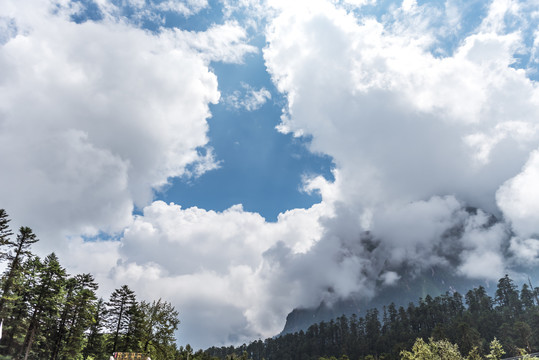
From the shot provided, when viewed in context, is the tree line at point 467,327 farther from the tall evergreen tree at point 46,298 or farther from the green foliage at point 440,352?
the green foliage at point 440,352

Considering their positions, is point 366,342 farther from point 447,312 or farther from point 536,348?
point 536,348

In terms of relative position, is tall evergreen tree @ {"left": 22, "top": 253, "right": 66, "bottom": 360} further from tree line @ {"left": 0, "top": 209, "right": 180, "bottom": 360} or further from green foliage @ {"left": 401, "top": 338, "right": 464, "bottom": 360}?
green foliage @ {"left": 401, "top": 338, "right": 464, "bottom": 360}

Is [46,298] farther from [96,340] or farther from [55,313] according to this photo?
[96,340]

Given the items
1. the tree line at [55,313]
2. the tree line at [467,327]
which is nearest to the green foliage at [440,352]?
the tree line at [55,313]

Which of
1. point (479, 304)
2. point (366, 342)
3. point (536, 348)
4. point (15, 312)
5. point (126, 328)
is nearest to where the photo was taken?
point (15, 312)

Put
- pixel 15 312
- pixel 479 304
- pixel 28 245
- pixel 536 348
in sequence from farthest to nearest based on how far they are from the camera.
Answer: pixel 479 304, pixel 536 348, pixel 15 312, pixel 28 245

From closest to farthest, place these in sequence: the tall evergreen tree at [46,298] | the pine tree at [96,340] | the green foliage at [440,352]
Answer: the green foliage at [440,352], the tall evergreen tree at [46,298], the pine tree at [96,340]

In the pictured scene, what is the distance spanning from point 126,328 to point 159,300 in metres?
17.9

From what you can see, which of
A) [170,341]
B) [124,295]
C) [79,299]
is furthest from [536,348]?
[79,299]

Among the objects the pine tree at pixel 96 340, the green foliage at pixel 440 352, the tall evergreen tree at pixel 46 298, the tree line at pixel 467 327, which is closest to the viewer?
the green foliage at pixel 440 352

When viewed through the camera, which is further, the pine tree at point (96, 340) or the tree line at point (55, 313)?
the pine tree at point (96, 340)

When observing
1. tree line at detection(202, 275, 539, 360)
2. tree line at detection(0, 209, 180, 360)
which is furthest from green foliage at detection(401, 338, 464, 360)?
tree line at detection(202, 275, 539, 360)

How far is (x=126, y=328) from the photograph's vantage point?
229 feet

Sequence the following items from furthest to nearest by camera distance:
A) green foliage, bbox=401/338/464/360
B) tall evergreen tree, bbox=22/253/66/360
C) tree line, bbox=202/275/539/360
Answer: tree line, bbox=202/275/539/360
tall evergreen tree, bbox=22/253/66/360
green foliage, bbox=401/338/464/360
